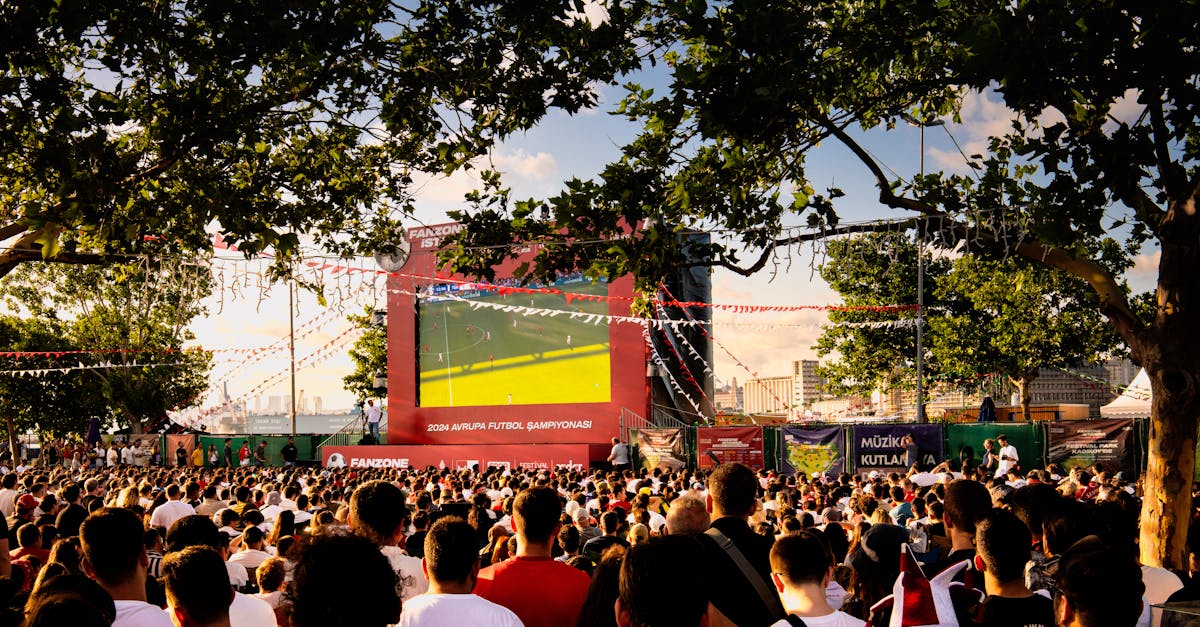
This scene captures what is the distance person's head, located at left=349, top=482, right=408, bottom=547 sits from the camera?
193 inches

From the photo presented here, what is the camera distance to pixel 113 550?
454 cm

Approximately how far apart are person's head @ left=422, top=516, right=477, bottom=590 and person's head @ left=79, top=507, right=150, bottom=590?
1628 millimetres

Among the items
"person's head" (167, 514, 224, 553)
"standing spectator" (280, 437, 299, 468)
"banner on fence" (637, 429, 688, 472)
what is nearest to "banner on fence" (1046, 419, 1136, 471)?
"banner on fence" (637, 429, 688, 472)

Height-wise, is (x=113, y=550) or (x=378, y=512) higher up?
(x=378, y=512)

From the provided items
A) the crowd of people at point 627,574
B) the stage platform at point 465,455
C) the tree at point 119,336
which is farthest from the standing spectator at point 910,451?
the tree at point 119,336

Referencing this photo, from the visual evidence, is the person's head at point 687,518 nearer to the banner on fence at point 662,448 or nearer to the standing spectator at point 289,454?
the banner on fence at point 662,448

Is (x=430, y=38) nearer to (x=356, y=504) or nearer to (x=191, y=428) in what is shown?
(x=356, y=504)

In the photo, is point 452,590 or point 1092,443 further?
point 1092,443

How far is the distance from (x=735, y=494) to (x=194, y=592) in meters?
2.35

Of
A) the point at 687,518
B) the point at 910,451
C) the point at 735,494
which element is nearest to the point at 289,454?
the point at 910,451

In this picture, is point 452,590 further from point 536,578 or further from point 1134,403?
point 1134,403

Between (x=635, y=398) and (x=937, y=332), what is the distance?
56.1 ft

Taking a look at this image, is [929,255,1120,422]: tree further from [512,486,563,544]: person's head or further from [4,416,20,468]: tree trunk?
[4,416,20,468]: tree trunk

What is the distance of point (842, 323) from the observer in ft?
136
